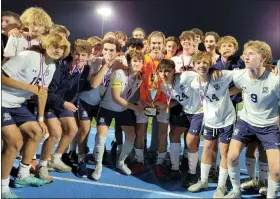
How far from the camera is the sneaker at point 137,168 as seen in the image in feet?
13.1

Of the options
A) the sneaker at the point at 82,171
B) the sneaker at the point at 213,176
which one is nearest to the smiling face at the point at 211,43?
the sneaker at the point at 213,176

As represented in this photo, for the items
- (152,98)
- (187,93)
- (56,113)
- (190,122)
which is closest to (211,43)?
(187,93)

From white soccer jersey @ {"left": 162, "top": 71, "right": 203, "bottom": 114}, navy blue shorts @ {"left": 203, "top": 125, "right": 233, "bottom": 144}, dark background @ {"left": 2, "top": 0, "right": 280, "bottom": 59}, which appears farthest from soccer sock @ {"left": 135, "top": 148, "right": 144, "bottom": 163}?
dark background @ {"left": 2, "top": 0, "right": 280, "bottom": 59}

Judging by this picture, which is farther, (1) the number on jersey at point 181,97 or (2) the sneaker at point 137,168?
(2) the sneaker at point 137,168

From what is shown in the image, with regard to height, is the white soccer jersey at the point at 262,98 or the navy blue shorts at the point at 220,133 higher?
the white soccer jersey at the point at 262,98

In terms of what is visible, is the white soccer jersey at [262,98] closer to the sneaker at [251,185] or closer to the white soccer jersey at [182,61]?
the sneaker at [251,185]

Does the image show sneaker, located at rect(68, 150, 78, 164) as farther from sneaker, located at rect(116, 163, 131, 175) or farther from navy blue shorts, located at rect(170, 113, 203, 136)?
navy blue shorts, located at rect(170, 113, 203, 136)

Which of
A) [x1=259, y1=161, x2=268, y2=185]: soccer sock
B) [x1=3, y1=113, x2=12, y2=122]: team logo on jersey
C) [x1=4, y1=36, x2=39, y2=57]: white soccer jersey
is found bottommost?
[x1=259, y1=161, x2=268, y2=185]: soccer sock

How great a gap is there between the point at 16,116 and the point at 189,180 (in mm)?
1974

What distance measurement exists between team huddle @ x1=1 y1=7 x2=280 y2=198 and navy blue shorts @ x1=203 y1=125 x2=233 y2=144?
1 cm

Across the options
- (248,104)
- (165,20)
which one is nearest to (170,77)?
(248,104)

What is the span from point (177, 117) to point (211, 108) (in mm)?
554

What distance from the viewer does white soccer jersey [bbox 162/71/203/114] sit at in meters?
3.67

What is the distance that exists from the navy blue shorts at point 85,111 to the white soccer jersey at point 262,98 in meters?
1.85
